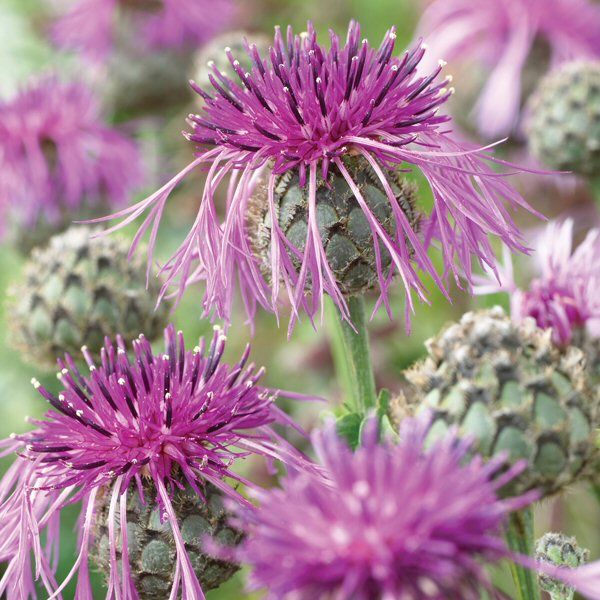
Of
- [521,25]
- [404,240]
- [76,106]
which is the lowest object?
[404,240]

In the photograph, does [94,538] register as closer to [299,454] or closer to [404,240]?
[299,454]

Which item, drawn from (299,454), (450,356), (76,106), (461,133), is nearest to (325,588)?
(450,356)

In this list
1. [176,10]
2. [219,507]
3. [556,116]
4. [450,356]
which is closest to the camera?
[450,356]

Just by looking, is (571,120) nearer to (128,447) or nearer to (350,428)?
(350,428)

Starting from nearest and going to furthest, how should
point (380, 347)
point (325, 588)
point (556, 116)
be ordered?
point (325, 588)
point (556, 116)
point (380, 347)

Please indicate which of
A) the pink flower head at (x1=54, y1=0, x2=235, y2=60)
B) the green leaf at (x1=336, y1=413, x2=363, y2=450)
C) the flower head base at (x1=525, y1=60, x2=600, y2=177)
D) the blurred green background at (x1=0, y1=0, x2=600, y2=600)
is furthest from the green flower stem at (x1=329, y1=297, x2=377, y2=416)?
the pink flower head at (x1=54, y1=0, x2=235, y2=60)

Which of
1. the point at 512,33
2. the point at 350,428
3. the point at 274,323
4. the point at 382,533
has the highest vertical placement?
the point at 512,33

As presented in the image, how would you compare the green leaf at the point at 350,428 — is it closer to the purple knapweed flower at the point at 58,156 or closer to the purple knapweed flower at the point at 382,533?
the purple knapweed flower at the point at 382,533

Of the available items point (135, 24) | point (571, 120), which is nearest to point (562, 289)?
point (571, 120)
